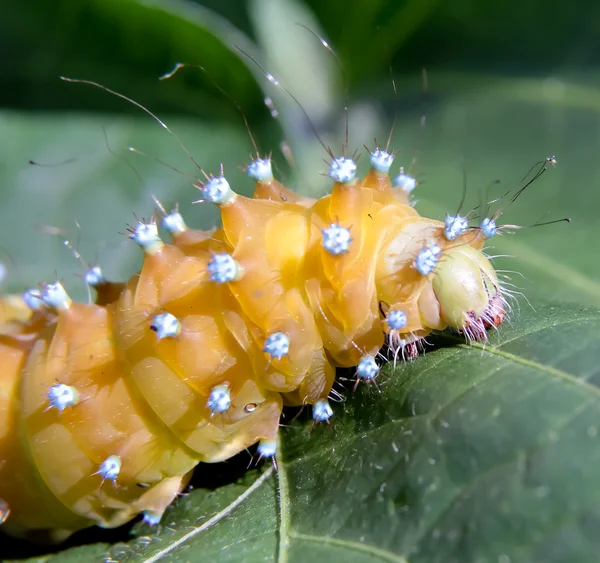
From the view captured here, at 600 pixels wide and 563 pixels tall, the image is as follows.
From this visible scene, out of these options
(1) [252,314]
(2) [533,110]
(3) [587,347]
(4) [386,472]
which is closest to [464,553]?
(4) [386,472]

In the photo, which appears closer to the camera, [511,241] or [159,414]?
[159,414]

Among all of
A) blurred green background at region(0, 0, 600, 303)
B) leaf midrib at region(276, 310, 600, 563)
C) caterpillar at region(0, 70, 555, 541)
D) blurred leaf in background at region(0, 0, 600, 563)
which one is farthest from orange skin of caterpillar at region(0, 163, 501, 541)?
Result: blurred green background at region(0, 0, 600, 303)

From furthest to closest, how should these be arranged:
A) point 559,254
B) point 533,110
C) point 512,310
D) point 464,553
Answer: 1. point 533,110
2. point 559,254
3. point 512,310
4. point 464,553

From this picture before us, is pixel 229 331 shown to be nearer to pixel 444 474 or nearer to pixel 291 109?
pixel 444 474

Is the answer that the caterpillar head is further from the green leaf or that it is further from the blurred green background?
the blurred green background

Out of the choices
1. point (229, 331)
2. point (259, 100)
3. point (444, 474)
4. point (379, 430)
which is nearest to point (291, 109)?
point (259, 100)

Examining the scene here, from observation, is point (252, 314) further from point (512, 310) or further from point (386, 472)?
A: point (512, 310)

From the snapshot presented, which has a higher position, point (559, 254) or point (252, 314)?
point (252, 314)
